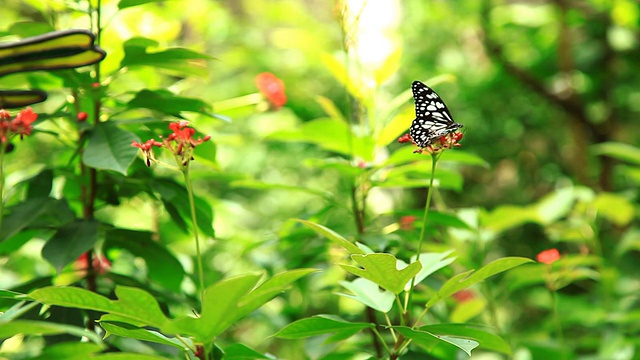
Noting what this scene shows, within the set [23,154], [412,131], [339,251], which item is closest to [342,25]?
[412,131]

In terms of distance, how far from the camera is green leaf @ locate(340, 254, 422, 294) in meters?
0.69

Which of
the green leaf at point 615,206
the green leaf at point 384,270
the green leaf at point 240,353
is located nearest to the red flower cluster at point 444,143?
the green leaf at point 384,270

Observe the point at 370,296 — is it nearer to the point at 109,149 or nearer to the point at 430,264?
the point at 430,264

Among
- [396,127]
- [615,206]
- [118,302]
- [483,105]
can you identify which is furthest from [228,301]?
Result: [483,105]

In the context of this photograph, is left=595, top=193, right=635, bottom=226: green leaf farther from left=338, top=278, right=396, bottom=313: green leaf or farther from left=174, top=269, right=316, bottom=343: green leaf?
left=174, top=269, right=316, bottom=343: green leaf

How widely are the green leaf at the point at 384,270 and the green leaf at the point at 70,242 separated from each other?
0.38 meters

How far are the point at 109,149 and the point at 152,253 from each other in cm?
24

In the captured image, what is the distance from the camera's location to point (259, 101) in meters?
1.27

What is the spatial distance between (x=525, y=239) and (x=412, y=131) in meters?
1.79

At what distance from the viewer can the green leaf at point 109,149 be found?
2.67ft

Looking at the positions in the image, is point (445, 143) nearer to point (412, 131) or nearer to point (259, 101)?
point (412, 131)

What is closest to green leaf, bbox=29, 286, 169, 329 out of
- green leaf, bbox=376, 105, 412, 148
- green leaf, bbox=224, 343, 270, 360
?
green leaf, bbox=224, 343, 270, 360

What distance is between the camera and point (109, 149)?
850mm

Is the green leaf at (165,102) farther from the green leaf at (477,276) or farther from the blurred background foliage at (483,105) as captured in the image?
the blurred background foliage at (483,105)
